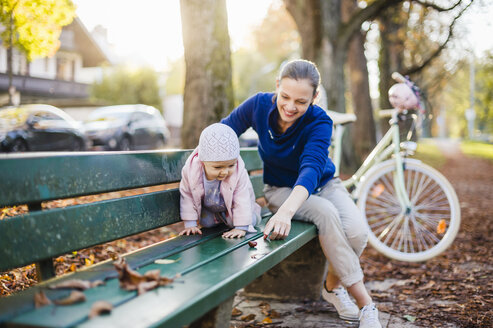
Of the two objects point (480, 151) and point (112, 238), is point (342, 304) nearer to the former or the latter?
point (112, 238)

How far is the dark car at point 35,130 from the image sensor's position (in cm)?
546

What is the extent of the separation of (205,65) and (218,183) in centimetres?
252

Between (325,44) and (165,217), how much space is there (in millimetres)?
7503

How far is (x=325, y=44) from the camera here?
31.8ft

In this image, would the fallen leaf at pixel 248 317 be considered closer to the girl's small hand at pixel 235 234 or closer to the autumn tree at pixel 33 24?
the girl's small hand at pixel 235 234

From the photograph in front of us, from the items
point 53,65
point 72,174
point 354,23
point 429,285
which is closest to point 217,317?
point 72,174

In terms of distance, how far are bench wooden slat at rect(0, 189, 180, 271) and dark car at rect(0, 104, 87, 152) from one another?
111 inches

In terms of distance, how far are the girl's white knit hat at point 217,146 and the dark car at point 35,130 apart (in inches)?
115

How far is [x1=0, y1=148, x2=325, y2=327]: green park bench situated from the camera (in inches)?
63.6

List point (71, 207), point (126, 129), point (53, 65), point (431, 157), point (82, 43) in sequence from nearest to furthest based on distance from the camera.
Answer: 1. point (71, 207)
2. point (53, 65)
3. point (82, 43)
4. point (126, 129)
5. point (431, 157)

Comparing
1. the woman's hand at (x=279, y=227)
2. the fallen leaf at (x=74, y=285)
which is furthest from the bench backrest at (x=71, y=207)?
the woman's hand at (x=279, y=227)

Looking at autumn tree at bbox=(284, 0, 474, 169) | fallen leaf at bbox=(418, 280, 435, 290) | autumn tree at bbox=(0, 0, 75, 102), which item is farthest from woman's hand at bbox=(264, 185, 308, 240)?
autumn tree at bbox=(284, 0, 474, 169)

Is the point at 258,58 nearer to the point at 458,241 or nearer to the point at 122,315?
the point at 458,241

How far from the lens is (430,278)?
4430 mm
